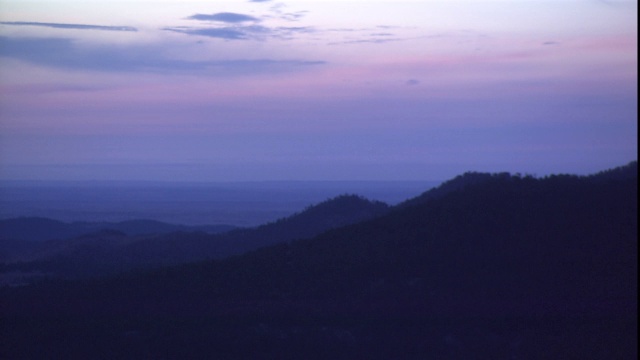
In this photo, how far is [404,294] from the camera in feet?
67.7

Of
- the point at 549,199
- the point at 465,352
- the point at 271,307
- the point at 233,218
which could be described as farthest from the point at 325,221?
the point at 233,218

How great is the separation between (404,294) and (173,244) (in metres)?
21.7

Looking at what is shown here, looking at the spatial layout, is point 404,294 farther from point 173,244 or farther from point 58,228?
point 58,228

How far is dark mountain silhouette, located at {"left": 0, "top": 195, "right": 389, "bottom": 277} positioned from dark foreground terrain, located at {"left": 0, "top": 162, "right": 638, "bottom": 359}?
33.5 ft

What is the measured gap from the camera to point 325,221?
4062cm

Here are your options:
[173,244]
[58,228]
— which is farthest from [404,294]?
[58,228]

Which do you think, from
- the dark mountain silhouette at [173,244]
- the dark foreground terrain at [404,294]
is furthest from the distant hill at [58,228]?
the dark foreground terrain at [404,294]

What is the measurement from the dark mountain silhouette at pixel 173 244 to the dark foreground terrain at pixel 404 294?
33.5 ft

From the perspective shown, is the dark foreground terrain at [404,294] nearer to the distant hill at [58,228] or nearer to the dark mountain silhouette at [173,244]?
the dark mountain silhouette at [173,244]

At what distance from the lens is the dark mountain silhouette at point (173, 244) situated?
122 feet

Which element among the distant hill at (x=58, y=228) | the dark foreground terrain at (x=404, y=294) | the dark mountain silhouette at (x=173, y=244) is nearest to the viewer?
the dark foreground terrain at (x=404, y=294)

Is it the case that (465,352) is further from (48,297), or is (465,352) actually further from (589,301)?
(48,297)

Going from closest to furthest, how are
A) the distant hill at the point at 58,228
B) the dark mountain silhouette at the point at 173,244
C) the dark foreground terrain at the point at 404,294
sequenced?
the dark foreground terrain at the point at 404,294, the dark mountain silhouette at the point at 173,244, the distant hill at the point at 58,228

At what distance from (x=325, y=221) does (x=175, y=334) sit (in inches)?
877
